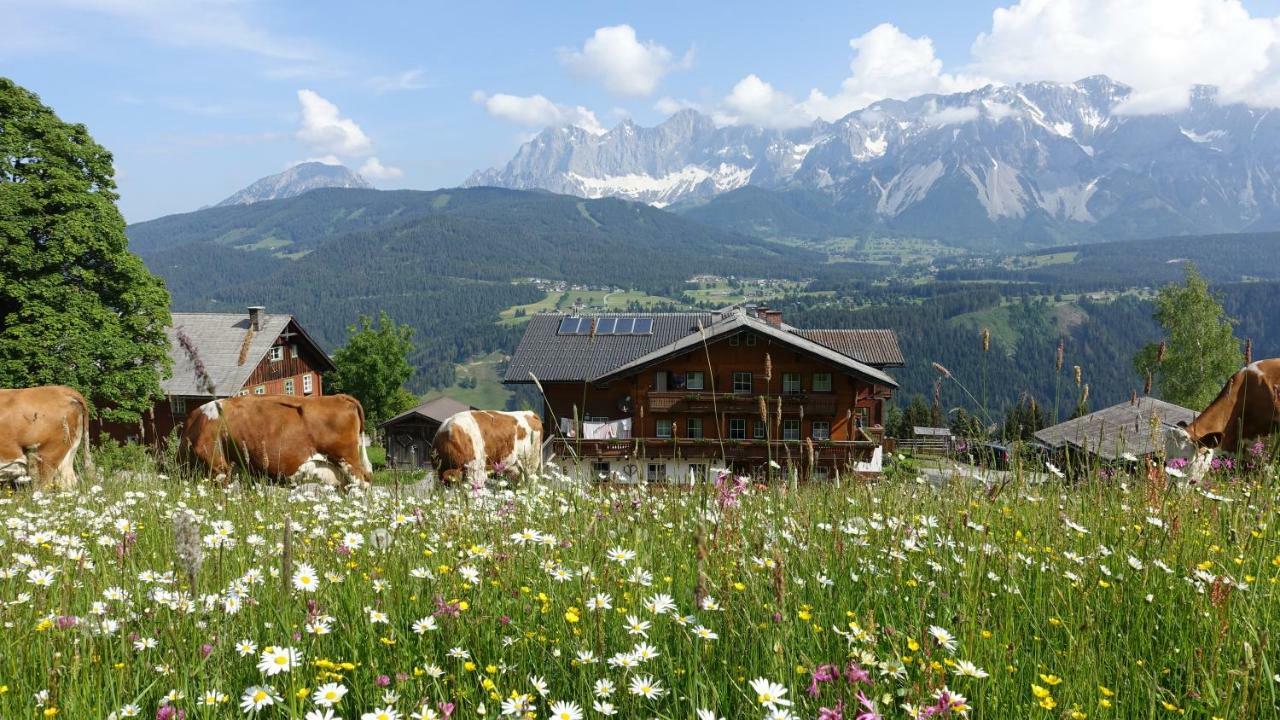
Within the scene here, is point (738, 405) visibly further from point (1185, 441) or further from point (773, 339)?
point (1185, 441)

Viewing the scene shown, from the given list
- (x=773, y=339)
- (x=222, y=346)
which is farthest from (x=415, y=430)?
(x=773, y=339)

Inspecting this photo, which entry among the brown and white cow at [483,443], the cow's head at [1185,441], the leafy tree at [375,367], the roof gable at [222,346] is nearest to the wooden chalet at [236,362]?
the roof gable at [222,346]

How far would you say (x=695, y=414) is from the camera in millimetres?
37312

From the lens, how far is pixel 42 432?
1194 centimetres

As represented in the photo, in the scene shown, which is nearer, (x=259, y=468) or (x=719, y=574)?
(x=719, y=574)

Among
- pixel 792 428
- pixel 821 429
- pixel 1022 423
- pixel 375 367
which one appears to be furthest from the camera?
pixel 375 367

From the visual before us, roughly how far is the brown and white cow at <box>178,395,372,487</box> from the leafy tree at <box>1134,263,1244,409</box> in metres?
46.9

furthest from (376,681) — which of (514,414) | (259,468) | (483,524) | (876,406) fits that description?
(876,406)

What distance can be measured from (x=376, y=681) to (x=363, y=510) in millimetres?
3937

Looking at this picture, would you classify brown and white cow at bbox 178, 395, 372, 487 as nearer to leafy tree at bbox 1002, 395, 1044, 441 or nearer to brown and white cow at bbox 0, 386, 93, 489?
brown and white cow at bbox 0, 386, 93, 489

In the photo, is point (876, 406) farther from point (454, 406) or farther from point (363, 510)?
point (363, 510)

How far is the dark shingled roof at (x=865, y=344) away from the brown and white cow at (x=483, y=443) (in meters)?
33.7

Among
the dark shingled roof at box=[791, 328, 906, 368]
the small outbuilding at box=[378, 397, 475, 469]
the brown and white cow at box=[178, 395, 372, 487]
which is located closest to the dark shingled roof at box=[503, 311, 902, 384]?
the dark shingled roof at box=[791, 328, 906, 368]

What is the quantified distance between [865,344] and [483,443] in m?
39.5
